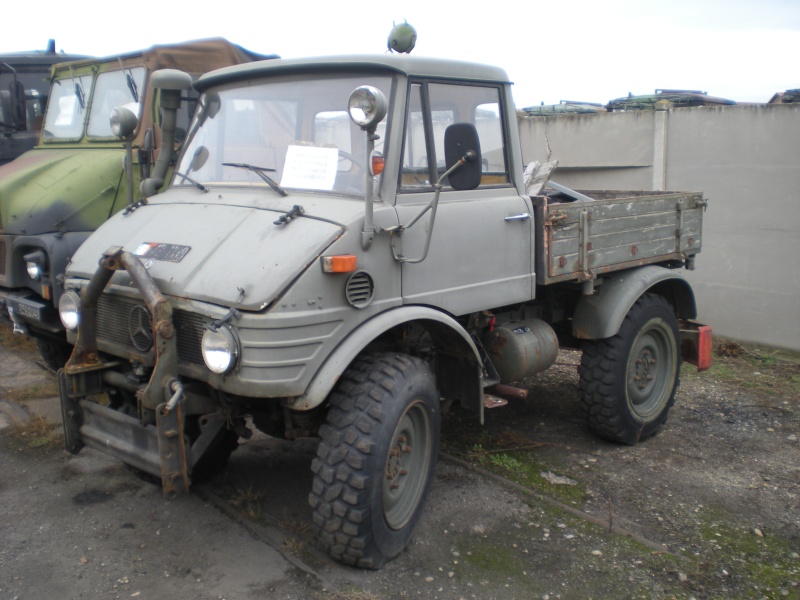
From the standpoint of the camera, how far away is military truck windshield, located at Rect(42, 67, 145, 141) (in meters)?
6.84

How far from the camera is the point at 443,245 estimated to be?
4090 mm

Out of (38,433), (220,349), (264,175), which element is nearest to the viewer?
(220,349)

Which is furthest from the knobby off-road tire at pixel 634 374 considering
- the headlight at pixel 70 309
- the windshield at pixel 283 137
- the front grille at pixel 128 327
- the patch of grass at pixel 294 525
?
the headlight at pixel 70 309

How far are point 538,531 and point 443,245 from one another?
5.18 ft

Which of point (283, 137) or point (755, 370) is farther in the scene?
point (755, 370)

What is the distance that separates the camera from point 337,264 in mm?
3408

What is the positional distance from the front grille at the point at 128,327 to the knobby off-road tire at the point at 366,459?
0.67 m

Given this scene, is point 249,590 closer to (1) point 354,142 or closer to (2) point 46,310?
(1) point 354,142

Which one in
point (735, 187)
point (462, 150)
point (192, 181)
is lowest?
point (735, 187)

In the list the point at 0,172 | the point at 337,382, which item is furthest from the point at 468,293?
the point at 0,172

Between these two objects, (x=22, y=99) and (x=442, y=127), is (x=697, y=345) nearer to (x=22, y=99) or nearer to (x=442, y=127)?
(x=442, y=127)

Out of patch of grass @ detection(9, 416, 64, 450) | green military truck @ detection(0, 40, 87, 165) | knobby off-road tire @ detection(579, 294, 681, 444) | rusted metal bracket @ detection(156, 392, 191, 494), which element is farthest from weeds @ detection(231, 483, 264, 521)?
green military truck @ detection(0, 40, 87, 165)

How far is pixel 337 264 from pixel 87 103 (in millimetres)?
4875

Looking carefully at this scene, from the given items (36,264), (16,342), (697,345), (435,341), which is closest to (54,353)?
(36,264)
